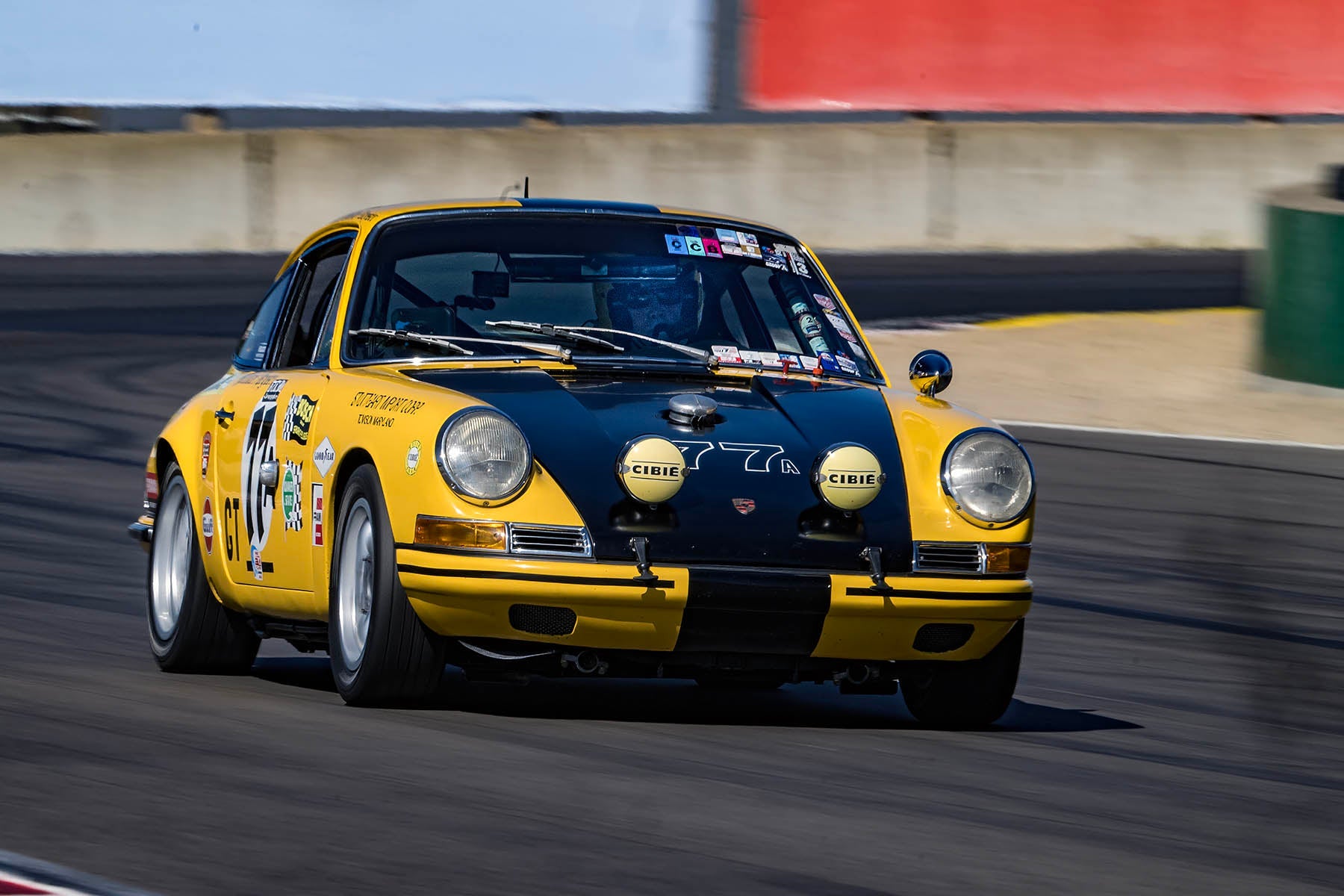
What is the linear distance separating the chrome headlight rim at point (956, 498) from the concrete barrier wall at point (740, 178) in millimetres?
13559

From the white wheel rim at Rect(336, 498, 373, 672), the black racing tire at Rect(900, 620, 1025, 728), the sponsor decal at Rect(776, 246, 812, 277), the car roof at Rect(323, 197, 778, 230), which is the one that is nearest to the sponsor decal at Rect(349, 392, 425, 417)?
the white wheel rim at Rect(336, 498, 373, 672)

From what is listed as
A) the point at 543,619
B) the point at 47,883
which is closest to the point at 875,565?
the point at 543,619

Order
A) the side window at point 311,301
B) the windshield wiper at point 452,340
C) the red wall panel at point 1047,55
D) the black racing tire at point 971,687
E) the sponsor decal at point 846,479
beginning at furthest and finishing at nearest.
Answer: the red wall panel at point 1047,55, the side window at point 311,301, the windshield wiper at point 452,340, the black racing tire at point 971,687, the sponsor decal at point 846,479

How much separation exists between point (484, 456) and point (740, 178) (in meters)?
18.1

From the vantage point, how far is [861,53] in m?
25.9

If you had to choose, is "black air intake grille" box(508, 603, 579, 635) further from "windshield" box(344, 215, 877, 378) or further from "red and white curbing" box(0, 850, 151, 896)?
"red and white curbing" box(0, 850, 151, 896)

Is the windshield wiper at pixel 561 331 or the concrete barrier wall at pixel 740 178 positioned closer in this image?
the windshield wiper at pixel 561 331

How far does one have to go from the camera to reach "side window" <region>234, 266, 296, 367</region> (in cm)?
796

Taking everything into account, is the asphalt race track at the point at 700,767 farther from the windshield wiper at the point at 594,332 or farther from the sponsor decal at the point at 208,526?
the windshield wiper at the point at 594,332

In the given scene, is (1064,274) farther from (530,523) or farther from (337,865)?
(337,865)

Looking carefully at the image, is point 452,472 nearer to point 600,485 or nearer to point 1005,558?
point 600,485

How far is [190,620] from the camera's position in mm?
7473

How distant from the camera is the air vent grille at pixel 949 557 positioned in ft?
20.9

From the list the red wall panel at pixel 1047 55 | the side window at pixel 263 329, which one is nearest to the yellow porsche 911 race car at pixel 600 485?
the side window at pixel 263 329
